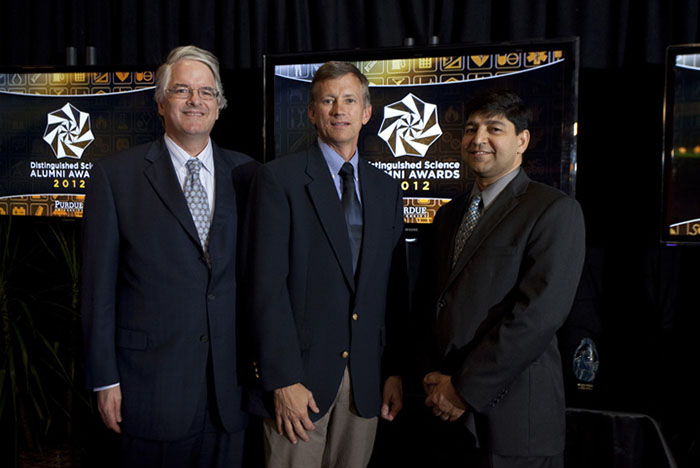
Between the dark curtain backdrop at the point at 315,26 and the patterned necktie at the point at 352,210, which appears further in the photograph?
the dark curtain backdrop at the point at 315,26

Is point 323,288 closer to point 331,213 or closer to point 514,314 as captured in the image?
point 331,213

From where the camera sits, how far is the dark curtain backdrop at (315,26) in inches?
106

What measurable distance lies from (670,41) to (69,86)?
9.10ft

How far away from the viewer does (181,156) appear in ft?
5.96

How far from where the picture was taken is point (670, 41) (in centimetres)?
266

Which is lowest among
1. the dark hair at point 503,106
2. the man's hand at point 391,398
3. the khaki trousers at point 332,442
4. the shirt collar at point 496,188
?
the khaki trousers at point 332,442

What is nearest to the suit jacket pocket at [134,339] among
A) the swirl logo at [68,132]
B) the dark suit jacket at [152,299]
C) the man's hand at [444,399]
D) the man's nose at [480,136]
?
the dark suit jacket at [152,299]

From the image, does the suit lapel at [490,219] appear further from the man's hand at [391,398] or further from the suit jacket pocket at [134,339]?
the suit jacket pocket at [134,339]

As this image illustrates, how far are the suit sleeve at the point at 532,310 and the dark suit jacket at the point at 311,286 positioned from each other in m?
0.32

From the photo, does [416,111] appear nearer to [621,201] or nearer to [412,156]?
[412,156]

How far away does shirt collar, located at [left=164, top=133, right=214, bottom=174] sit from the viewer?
1815 millimetres

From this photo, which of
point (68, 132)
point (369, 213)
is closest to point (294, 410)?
point (369, 213)

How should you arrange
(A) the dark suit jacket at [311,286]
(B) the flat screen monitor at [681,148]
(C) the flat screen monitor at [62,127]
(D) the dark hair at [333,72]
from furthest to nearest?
(C) the flat screen monitor at [62,127]
(B) the flat screen monitor at [681,148]
(D) the dark hair at [333,72]
(A) the dark suit jacket at [311,286]

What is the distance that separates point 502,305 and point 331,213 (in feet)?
1.72
